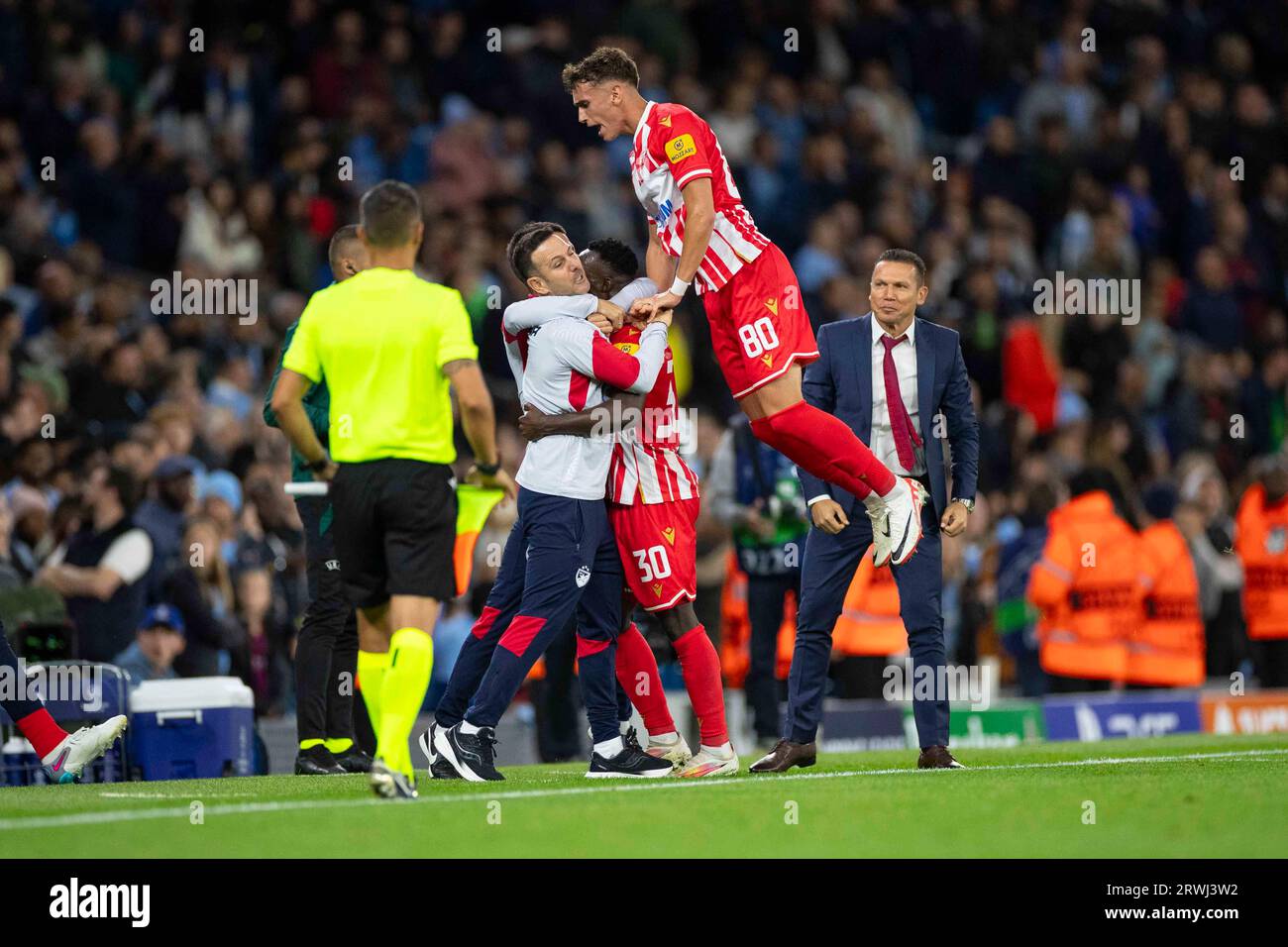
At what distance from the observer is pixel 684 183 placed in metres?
8.32

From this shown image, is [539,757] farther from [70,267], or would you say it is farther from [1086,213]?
[1086,213]

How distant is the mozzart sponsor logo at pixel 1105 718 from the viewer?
45.6 ft

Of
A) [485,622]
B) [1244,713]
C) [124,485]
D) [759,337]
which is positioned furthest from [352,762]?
[1244,713]

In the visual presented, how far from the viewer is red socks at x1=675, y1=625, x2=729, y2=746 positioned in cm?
832

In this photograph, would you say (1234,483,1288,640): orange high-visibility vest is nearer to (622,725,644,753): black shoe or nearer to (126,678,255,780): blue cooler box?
(622,725,644,753): black shoe

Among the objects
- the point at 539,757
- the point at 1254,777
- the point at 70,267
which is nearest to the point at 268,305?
the point at 70,267

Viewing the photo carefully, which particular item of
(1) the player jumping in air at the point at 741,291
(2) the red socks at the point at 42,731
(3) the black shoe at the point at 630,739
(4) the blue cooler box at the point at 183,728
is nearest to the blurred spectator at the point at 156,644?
(4) the blue cooler box at the point at 183,728

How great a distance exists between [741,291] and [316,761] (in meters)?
2.96

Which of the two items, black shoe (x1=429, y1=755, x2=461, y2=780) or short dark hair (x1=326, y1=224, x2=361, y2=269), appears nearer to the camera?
black shoe (x1=429, y1=755, x2=461, y2=780)

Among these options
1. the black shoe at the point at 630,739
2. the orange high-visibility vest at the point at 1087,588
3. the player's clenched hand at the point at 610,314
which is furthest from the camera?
the orange high-visibility vest at the point at 1087,588

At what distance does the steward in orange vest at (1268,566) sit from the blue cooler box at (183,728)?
9.03 metres

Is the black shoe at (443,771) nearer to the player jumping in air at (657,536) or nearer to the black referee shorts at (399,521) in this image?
the player jumping in air at (657,536)

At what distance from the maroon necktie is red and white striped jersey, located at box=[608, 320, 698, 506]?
3.16 feet
